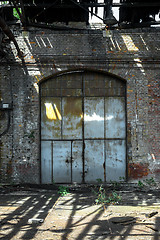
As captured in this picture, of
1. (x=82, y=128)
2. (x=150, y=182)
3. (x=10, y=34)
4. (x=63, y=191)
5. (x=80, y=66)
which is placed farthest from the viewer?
(x=82, y=128)

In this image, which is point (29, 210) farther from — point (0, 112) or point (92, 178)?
point (0, 112)

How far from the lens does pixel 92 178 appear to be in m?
8.62

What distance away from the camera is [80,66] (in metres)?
8.53

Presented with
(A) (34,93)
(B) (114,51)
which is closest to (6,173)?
(A) (34,93)

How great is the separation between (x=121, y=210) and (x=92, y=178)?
284cm

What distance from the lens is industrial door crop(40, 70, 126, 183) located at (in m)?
8.58

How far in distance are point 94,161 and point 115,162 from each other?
2.38 ft

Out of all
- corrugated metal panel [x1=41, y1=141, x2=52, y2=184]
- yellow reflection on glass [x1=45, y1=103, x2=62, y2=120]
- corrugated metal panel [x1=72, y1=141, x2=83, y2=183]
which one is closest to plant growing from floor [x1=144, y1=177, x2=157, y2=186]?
corrugated metal panel [x1=72, y1=141, x2=83, y2=183]

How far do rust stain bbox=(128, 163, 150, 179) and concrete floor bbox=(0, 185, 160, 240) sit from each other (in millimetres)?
869

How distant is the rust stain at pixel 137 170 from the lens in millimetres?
8359

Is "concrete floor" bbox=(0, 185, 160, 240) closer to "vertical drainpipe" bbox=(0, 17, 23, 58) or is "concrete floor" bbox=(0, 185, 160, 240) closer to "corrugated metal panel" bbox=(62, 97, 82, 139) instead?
"corrugated metal panel" bbox=(62, 97, 82, 139)

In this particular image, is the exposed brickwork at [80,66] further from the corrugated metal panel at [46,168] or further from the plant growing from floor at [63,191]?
the plant growing from floor at [63,191]

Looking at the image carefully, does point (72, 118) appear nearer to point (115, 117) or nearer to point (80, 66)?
point (115, 117)

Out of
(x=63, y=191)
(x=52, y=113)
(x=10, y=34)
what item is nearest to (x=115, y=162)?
(x=63, y=191)
